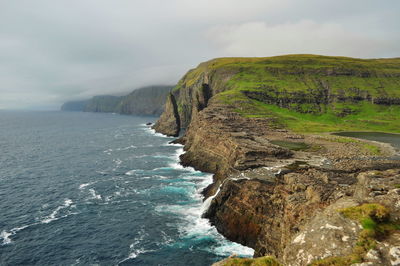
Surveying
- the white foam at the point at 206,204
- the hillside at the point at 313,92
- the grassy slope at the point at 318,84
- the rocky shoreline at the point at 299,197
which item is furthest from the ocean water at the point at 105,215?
the hillside at the point at 313,92

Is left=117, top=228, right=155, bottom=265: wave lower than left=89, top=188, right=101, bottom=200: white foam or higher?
lower

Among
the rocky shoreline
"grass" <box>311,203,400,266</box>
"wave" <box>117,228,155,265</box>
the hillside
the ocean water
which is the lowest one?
"wave" <box>117,228,155,265</box>

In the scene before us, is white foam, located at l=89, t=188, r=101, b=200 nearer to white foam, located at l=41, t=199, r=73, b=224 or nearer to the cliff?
white foam, located at l=41, t=199, r=73, b=224

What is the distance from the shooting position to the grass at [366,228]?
1202cm

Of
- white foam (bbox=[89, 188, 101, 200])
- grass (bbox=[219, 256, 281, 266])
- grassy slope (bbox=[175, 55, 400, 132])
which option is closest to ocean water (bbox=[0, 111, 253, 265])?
white foam (bbox=[89, 188, 101, 200])

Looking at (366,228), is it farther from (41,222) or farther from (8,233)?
(8,233)

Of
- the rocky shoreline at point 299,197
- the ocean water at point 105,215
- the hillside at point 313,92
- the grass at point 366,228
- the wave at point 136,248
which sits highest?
the hillside at point 313,92

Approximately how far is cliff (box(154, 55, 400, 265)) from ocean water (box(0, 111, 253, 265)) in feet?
17.3

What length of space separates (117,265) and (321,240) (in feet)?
100

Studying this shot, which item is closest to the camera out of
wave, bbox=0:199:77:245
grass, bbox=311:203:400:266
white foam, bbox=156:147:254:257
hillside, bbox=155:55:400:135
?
grass, bbox=311:203:400:266

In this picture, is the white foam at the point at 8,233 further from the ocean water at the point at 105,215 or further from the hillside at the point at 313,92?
the hillside at the point at 313,92

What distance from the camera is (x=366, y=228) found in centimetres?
1328

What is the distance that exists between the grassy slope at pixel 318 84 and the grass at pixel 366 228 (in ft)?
290

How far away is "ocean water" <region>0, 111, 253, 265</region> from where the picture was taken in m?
36.4
